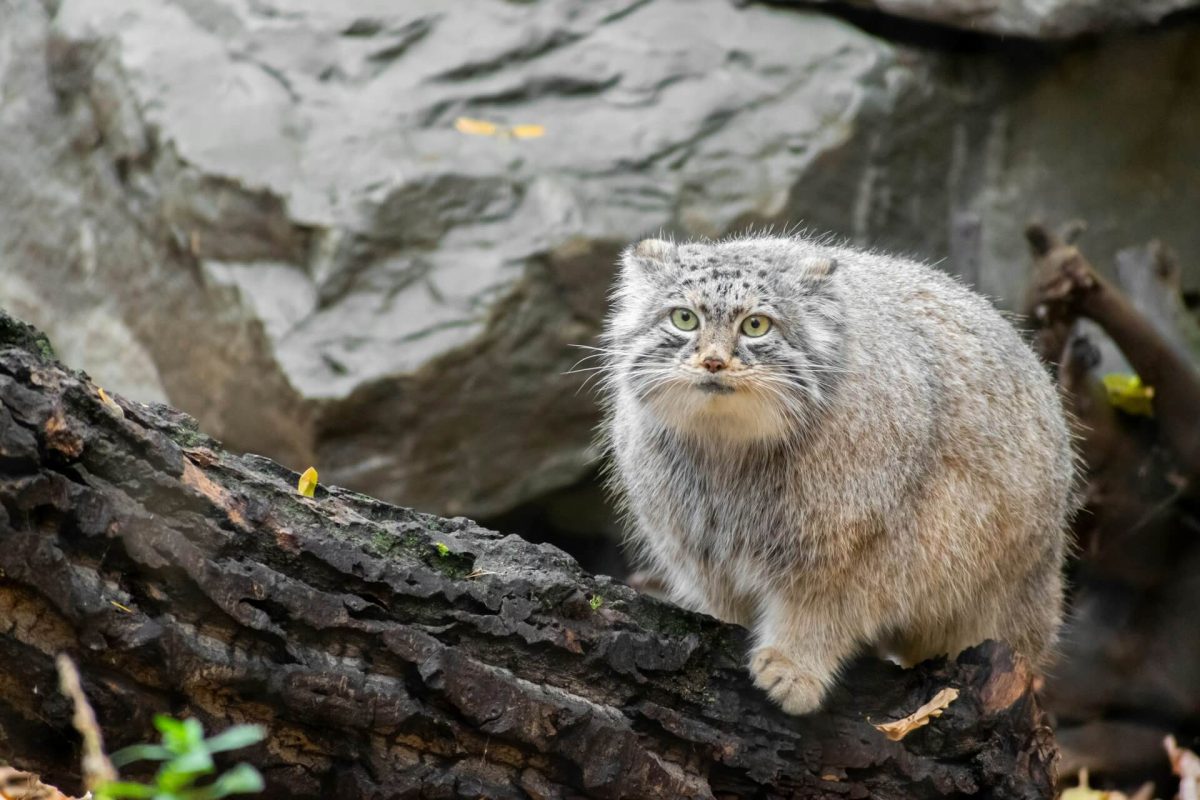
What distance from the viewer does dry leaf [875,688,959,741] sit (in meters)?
4.19

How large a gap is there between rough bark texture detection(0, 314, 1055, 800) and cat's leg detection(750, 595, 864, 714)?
0.23 ft

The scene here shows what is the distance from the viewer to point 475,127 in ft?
26.3

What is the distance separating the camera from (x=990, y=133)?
340 inches

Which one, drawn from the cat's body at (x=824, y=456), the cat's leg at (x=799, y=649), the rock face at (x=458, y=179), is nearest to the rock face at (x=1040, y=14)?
the rock face at (x=458, y=179)

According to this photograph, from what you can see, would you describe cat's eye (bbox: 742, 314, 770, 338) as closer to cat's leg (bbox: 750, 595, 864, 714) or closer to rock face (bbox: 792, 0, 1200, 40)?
cat's leg (bbox: 750, 595, 864, 714)

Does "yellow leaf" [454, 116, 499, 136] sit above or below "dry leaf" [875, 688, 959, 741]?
above

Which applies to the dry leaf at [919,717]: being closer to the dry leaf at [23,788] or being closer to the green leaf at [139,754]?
the green leaf at [139,754]

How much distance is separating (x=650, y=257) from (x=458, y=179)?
3133 mm

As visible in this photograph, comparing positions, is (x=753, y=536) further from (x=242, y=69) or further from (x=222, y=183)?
(x=242, y=69)

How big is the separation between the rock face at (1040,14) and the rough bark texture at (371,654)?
512 centimetres

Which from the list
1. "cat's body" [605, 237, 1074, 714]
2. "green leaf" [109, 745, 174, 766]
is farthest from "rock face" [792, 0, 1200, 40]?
"green leaf" [109, 745, 174, 766]

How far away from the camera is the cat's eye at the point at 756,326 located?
14.8 ft

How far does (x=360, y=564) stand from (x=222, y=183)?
4.72 metres

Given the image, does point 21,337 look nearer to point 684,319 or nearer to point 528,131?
point 684,319
